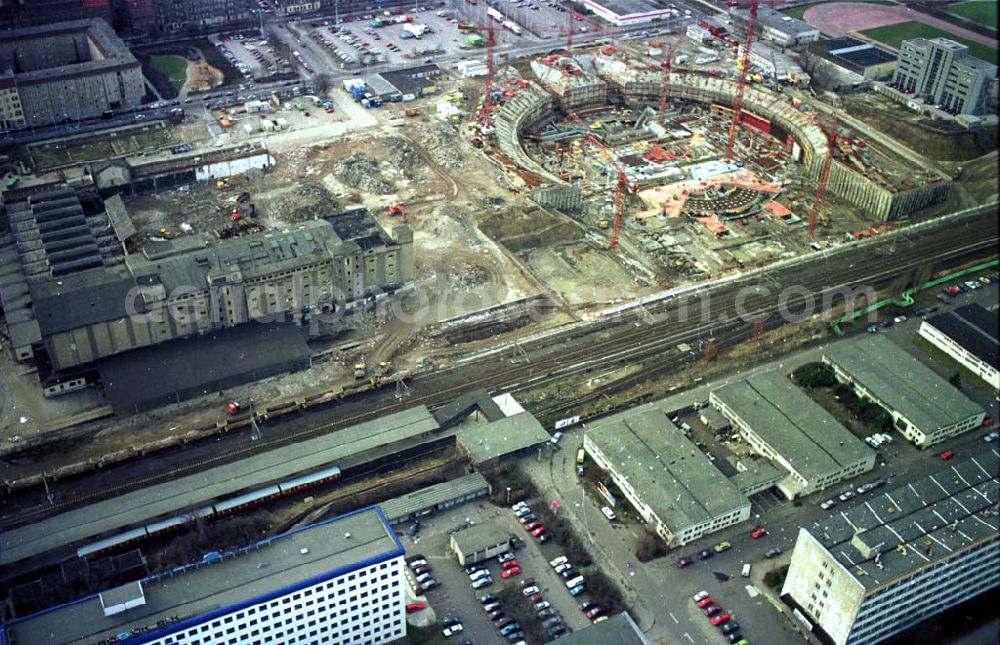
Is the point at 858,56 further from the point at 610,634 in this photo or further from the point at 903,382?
the point at 610,634

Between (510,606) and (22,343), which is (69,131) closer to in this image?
Answer: (22,343)

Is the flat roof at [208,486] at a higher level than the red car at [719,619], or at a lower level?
higher

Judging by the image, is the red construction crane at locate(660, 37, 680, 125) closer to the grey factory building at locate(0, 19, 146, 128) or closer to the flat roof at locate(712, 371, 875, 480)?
the flat roof at locate(712, 371, 875, 480)

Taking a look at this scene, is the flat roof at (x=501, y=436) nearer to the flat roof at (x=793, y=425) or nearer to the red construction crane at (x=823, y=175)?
the flat roof at (x=793, y=425)

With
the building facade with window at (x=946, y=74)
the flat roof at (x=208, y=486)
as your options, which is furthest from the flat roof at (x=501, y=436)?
the building facade with window at (x=946, y=74)

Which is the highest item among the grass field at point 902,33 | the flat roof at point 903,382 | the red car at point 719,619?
the grass field at point 902,33

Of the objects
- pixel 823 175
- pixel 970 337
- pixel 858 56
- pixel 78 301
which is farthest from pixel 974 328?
pixel 78 301
